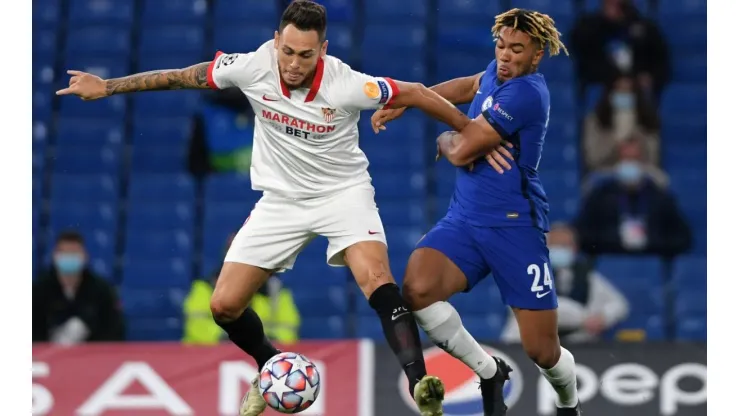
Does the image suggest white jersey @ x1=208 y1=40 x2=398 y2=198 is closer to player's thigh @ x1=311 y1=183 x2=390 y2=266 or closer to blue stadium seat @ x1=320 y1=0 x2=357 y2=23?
player's thigh @ x1=311 y1=183 x2=390 y2=266

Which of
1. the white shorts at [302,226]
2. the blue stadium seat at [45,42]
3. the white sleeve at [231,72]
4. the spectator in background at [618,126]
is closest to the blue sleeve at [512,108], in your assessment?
the white shorts at [302,226]

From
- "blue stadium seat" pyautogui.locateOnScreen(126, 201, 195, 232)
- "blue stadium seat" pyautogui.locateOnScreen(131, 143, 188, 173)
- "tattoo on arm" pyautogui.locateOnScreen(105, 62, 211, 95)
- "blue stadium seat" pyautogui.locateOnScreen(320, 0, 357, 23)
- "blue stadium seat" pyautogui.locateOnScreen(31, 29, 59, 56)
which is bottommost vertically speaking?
"blue stadium seat" pyautogui.locateOnScreen(126, 201, 195, 232)

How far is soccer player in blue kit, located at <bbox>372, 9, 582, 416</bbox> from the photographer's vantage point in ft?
19.7

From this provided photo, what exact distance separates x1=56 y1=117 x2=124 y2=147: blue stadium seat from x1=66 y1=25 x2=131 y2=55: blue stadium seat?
63 centimetres

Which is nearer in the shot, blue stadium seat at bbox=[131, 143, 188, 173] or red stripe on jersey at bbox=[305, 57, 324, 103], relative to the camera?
red stripe on jersey at bbox=[305, 57, 324, 103]

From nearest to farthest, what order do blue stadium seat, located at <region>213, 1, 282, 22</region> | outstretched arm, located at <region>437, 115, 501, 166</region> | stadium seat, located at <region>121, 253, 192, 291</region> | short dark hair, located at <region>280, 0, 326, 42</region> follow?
short dark hair, located at <region>280, 0, 326, 42</region> → outstretched arm, located at <region>437, 115, 501, 166</region> → stadium seat, located at <region>121, 253, 192, 291</region> → blue stadium seat, located at <region>213, 1, 282, 22</region>

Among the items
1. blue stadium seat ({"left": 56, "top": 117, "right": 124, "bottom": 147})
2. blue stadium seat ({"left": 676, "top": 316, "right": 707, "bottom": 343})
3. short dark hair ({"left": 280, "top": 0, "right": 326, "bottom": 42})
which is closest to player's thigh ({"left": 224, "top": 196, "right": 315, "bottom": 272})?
short dark hair ({"left": 280, "top": 0, "right": 326, "bottom": 42})

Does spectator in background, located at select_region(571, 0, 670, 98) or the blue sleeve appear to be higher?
spectator in background, located at select_region(571, 0, 670, 98)

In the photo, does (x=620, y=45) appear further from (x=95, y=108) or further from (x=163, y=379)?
(x=163, y=379)

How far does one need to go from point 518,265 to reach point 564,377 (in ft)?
2.32

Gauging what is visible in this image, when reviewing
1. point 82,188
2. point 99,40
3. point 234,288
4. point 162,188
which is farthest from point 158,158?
point 234,288

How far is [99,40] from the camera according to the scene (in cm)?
1136

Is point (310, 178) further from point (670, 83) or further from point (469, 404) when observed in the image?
point (670, 83)

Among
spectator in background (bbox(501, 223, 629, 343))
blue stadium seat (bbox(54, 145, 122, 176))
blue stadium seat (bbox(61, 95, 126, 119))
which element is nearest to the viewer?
spectator in background (bbox(501, 223, 629, 343))
